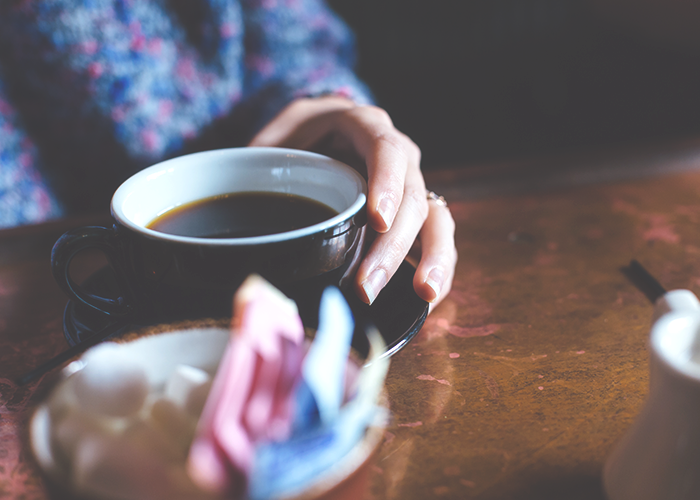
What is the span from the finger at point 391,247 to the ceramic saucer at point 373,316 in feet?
0.04

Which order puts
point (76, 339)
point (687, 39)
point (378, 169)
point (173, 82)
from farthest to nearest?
point (687, 39) → point (173, 82) → point (378, 169) → point (76, 339)

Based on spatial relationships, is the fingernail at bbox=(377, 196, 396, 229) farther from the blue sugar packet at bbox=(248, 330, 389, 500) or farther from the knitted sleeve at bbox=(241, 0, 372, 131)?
the knitted sleeve at bbox=(241, 0, 372, 131)

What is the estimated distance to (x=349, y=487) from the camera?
0.53 feet

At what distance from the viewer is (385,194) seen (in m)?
0.39

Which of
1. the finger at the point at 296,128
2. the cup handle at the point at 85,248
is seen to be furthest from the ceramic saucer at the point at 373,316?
the finger at the point at 296,128

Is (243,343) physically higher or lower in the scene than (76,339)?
higher

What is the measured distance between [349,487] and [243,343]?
2.2 inches

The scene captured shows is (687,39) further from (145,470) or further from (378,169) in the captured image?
(145,470)

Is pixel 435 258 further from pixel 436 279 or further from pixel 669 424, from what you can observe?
pixel 669 424

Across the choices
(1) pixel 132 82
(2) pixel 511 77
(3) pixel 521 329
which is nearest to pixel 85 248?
(3) pixel 521 329

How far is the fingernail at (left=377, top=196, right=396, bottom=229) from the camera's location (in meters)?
0.37

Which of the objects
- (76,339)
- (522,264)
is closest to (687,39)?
(522,264)

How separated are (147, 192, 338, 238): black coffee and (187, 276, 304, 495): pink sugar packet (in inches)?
7.7

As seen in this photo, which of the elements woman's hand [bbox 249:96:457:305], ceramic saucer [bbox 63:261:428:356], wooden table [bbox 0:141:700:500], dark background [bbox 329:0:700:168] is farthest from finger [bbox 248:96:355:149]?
dark background [bbox 329:0:700:168]
